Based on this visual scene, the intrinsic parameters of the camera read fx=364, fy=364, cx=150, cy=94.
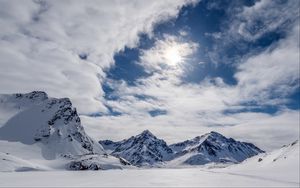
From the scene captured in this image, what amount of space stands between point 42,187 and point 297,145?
2313 inches

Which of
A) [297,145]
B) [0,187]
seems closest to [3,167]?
[297,145]

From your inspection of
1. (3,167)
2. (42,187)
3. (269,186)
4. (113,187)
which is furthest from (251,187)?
(3,167)

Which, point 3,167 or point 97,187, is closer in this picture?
point 97,187

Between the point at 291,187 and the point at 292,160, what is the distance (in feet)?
118

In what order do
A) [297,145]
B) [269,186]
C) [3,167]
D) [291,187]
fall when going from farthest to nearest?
[3,167]
[297,145]
[269,186]
[291,187]

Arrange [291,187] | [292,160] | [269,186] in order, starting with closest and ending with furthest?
1. [291,187]
2. [269,186]
3. [292,160]

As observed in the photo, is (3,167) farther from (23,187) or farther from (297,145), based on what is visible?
(23,187)

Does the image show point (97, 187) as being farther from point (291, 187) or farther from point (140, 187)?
point (291, 187)

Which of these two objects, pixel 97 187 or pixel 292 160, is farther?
pixel 292 160

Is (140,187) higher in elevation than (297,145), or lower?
lower

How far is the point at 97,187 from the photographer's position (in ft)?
97.2

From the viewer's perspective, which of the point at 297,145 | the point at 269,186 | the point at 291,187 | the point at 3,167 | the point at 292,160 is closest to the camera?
the point at 291,187

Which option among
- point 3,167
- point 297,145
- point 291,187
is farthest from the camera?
point 3,167

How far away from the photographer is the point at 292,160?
60281mm
